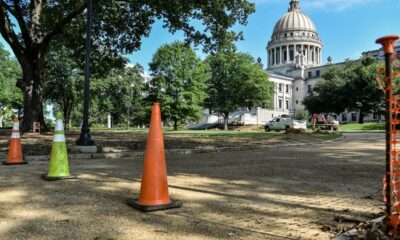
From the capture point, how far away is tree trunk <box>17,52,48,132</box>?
20.6 meters

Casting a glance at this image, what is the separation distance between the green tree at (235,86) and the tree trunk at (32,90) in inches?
1637

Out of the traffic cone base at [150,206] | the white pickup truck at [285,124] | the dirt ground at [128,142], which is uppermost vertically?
the white pickup truck at [285,124]

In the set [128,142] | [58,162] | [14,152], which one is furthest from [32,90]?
[58,162]

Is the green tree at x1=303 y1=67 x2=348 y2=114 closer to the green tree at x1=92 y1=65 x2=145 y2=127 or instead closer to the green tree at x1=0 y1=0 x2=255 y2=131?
the green tree at x1=92 y1=65 x2=145 y2=127

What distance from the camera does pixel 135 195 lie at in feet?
16.8

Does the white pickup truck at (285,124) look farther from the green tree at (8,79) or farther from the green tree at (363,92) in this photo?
the green tree at (8,79)

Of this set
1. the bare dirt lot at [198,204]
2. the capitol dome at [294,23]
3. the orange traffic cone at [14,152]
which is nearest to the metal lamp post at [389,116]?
the bare dirt lot at [198,204]

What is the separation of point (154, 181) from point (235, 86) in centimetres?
5833

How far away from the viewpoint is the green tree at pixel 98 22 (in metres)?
19.5

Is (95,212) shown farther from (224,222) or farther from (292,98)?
(292,98)

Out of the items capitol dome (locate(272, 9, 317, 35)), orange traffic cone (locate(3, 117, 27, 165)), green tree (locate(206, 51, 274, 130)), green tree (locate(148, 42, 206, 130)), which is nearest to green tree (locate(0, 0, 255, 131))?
orange traffic cone (locate(3, 117, 27, 165))

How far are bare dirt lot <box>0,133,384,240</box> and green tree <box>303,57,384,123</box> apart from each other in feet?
174

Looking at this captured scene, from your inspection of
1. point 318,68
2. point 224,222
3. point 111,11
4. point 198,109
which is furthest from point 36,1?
point 318,68

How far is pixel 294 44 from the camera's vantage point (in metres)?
116
